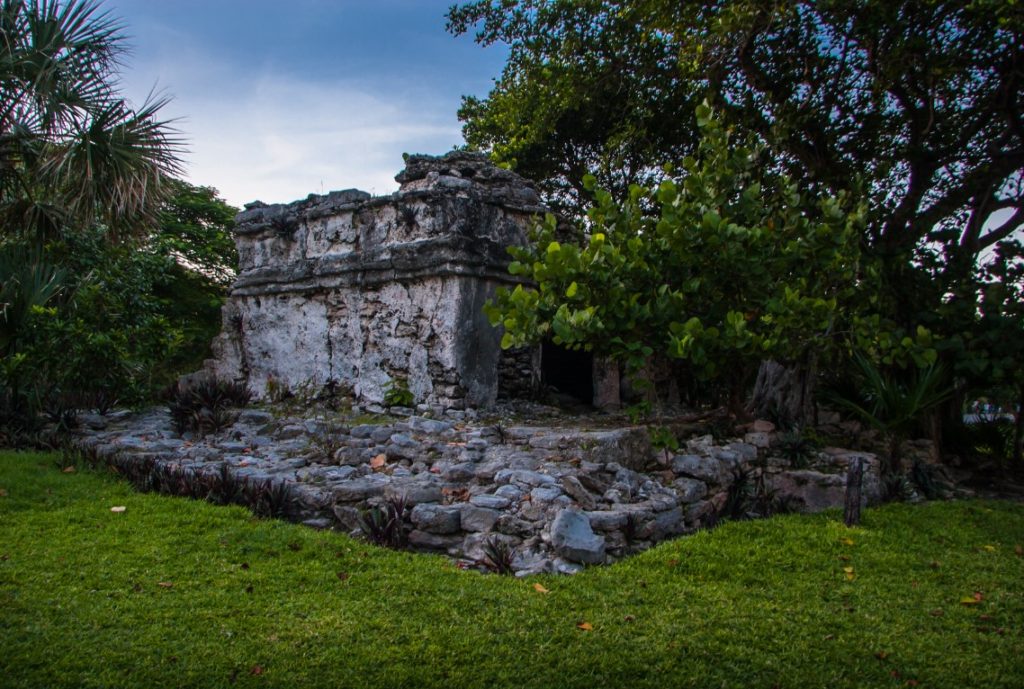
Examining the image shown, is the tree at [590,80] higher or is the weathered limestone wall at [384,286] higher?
the tree at [590,80]

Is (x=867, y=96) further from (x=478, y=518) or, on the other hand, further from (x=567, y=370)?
(x=478, y=518)

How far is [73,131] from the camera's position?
8328mm

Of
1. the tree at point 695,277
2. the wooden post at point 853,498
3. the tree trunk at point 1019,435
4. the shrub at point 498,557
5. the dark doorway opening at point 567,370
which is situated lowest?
the shrub at point 498,557

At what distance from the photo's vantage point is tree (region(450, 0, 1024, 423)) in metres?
7.74

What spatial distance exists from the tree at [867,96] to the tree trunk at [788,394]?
76 millimetres

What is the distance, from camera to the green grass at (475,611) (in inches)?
124

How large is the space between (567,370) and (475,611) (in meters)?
5.83

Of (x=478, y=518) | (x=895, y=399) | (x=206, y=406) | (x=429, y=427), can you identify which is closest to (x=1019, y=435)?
(x=895, y=399)

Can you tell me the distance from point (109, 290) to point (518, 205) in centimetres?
570

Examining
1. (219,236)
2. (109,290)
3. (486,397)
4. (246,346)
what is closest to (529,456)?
(486,397)

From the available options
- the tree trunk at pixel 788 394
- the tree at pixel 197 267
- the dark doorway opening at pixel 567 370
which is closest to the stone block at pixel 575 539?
the tree trunk at pixel 788 394

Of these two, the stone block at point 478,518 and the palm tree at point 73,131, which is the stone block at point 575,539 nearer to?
the stone block at point 478,518

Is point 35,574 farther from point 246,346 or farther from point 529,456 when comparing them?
point 246,346

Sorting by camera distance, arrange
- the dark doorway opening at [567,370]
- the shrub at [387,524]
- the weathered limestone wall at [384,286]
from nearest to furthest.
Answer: the shrub at [387,524]
the weathered limestone wall at [384,286]
the dark doorway opening at [567,370]
